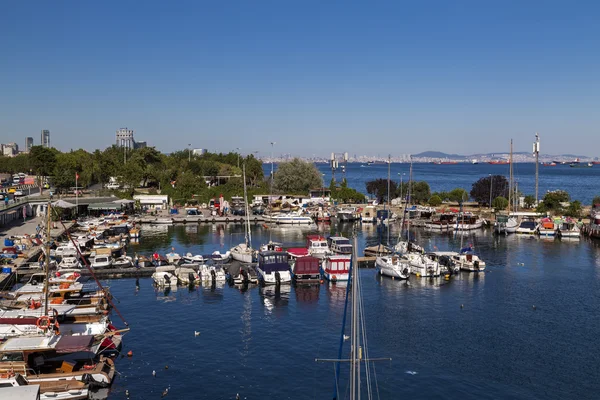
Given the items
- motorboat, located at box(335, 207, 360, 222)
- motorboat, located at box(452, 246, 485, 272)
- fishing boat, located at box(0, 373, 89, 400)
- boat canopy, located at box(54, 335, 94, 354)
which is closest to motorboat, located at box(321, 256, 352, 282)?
motorboat, located at box(452, 246, 485, 272)

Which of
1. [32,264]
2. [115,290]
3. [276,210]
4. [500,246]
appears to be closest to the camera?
[115,290]

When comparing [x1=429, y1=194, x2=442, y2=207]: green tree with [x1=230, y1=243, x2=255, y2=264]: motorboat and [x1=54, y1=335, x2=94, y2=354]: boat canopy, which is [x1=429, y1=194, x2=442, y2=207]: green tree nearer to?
[x1=230, y1=243, x2=255, y2=264]: motorboat

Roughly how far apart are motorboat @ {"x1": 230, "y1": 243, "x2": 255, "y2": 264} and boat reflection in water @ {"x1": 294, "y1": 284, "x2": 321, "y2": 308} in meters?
8.90

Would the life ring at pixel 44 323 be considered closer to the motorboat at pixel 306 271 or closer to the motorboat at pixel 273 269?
the motorboat at pixel 273 269

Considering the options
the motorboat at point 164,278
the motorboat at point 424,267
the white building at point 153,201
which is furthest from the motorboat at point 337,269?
the white building at point 153,201

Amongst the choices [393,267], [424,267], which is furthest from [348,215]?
[393,267]

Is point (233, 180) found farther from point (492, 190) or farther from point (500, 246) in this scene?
point (500, 246)

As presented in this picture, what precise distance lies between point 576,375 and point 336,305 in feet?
54.6

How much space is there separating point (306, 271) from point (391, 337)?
14.1 m

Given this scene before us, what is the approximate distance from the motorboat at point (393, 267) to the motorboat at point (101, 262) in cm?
2406

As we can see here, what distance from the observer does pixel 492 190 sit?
Result: 357 feet

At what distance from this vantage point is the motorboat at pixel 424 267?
5016cm

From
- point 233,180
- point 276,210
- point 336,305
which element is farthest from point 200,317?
point 233,180

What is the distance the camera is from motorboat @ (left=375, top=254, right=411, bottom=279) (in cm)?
4891
